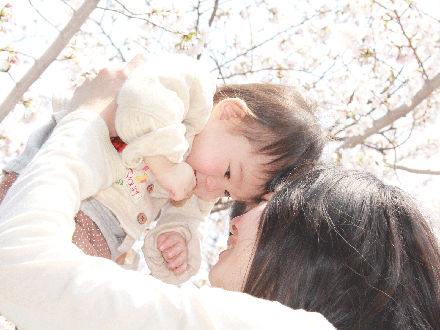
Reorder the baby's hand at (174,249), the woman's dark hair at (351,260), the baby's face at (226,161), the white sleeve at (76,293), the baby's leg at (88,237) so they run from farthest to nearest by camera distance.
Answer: the baby's hand at (174,249)
the baby's face at (226,161)
the baby's leg at (88,237)
the woman's dark hair at (351,260)
the white sleeve at (76,293)

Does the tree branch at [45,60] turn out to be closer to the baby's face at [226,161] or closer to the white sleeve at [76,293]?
the baby's face at [226,161]

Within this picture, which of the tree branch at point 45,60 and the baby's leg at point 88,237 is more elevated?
the tree branch at point 45,60

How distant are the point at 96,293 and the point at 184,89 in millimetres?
855

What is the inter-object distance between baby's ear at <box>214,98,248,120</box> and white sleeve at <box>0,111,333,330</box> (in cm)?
88

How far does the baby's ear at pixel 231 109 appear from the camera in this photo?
5.29 feet

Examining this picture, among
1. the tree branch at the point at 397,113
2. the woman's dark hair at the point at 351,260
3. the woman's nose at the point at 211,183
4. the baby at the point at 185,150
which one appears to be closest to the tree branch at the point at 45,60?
the baby at the point at 185,150

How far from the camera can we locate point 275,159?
1543mm

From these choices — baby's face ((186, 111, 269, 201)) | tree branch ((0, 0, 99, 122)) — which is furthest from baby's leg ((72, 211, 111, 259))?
tree branch ((0, 0, 99, 122))

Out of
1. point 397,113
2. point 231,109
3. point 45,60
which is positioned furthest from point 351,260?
point 397,113

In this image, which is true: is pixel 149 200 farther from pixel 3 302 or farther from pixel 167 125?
pixel 3 302

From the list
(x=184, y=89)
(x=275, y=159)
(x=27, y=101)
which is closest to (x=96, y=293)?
(x=184, y=89)

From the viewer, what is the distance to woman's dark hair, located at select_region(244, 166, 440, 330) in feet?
3.04

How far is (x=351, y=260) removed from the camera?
0.95 m

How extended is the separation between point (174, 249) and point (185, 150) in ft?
1.74
